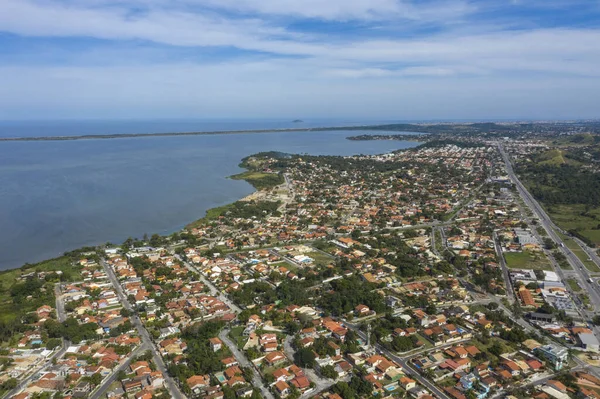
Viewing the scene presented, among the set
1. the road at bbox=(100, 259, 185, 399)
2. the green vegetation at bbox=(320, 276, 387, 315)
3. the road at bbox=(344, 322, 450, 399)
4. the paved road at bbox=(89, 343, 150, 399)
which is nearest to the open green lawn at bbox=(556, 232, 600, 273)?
the green vegetation at bbox=(320, 276, 387, 315)

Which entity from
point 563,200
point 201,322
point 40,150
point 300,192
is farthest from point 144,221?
point 40,150

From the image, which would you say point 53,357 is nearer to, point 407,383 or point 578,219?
point 407,383

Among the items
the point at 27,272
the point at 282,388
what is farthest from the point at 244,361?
the point at 27,272

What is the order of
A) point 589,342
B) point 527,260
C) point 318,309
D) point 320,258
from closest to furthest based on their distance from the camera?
1. point 589,342
2. point 318,309
3. point 527,260
4. point 320,258

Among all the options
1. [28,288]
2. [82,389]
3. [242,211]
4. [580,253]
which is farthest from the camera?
[242,211]

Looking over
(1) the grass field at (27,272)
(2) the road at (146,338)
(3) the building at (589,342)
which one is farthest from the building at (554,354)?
(1) the grass field at (27,272)

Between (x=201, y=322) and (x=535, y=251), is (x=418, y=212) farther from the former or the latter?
(x=201, y=322)

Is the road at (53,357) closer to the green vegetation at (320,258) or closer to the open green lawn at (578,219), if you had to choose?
the green vegetation at (320,258)
